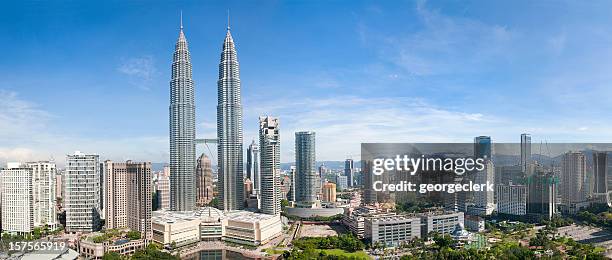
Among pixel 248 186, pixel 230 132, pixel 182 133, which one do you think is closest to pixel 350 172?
pixel 248 186

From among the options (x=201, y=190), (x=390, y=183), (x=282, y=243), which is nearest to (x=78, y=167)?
(x=282, y=243)

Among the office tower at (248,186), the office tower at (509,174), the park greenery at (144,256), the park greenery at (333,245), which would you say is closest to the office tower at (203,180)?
the office tower at (248,186)

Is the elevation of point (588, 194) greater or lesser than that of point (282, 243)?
greater

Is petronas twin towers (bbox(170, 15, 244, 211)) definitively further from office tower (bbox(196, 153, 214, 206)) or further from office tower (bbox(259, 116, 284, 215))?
office tower (bbox(196, 153, 214, 206))

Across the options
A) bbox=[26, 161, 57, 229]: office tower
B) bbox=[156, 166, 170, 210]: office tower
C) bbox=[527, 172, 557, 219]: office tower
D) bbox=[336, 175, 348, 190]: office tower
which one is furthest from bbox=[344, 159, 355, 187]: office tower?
bbox=[26, 161, 57, 229]: office tower

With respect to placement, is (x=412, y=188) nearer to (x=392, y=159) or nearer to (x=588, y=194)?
(x=392, y=159)
